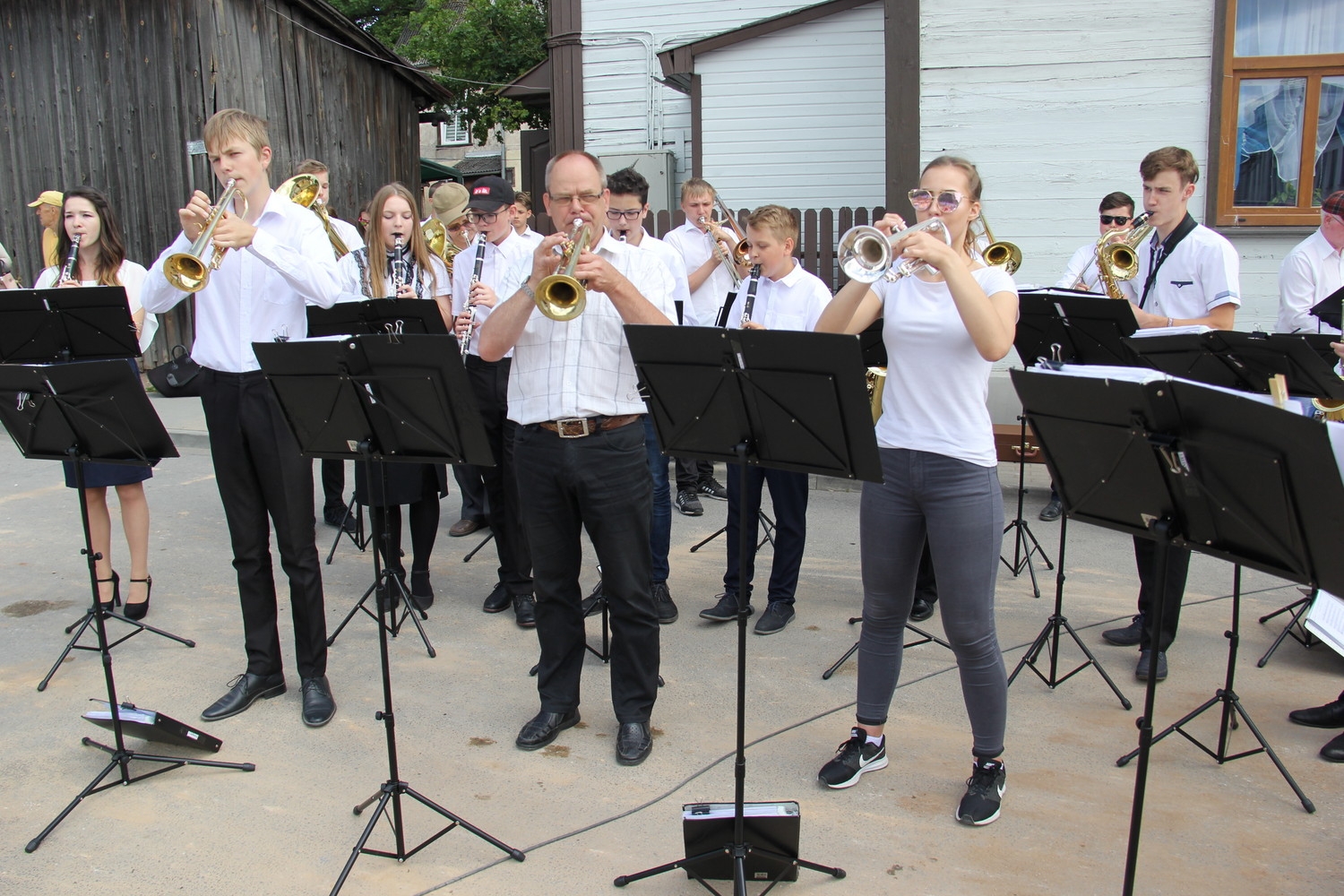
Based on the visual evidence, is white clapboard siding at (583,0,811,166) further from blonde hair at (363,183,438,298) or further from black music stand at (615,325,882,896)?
black music stand at (615,325,882,896)

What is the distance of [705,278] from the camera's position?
7.51 metres

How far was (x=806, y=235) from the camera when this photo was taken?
11164 mm

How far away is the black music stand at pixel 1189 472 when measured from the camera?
2326mm

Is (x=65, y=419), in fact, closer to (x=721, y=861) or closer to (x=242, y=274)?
(x=242, y=274)

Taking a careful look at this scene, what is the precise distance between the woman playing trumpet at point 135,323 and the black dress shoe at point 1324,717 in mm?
5660

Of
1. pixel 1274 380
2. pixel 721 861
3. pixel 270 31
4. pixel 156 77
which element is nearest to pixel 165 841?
pixel 721 861

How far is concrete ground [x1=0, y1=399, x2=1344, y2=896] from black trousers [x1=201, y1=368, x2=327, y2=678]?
12.5 inches

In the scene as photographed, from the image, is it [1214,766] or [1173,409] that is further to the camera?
[1214,766]

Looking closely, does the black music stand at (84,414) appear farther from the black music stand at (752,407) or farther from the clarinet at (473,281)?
the black music stand at (752,407)

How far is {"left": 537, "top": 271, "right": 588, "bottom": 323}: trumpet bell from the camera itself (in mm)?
3443

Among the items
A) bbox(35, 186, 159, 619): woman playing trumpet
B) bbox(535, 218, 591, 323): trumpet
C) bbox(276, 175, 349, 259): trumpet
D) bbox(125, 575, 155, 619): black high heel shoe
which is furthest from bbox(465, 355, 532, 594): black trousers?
bbox(535, 218, 591, 323): trumpet

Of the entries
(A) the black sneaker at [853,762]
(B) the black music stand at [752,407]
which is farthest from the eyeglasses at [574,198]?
(A) the black sneaker at [853,762]

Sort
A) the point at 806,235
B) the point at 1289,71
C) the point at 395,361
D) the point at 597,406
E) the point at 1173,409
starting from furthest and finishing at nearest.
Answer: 1. the point at 806,235
2. the point at 1289,71
3. the point at 597,406
4. the point at 395,361
5. the point at 1173,409

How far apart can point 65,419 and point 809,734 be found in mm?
3162
